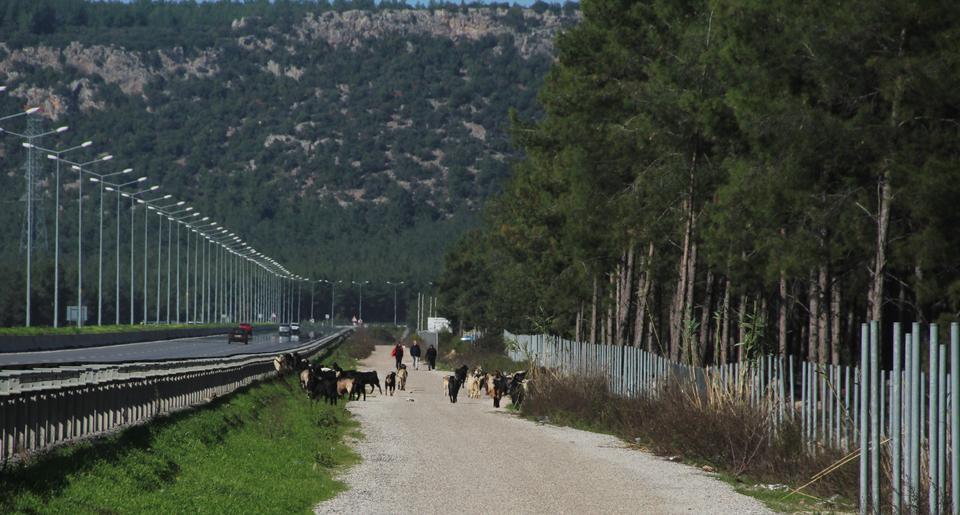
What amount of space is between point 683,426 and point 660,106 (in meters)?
13.9

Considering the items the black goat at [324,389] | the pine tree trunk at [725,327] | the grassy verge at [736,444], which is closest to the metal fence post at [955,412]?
the grassy verge at [736,444]

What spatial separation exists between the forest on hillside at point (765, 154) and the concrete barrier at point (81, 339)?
22278 mm

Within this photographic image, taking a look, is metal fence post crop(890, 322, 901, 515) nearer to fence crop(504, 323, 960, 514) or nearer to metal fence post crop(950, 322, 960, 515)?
fence crop(504, 323, 960, 514)

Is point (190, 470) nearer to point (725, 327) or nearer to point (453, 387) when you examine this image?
point (725, 327)

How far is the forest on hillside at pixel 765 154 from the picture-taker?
28.6 m

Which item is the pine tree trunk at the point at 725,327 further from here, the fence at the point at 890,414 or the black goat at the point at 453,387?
the black goat at the point at 453,387

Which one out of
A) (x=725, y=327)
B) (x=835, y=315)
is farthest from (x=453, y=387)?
(x=725, y=327)

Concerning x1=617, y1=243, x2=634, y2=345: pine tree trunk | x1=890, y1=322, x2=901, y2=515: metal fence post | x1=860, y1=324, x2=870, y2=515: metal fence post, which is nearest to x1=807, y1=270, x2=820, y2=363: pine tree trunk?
x1=617, y1=243, x2=634, y2=345: pine tree trunk

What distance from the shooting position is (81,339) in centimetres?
7919

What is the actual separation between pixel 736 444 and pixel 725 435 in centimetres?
19

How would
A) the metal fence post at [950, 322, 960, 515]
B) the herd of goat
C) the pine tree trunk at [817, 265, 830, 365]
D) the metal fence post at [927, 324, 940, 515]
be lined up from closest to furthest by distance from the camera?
the metal fence post at [950, 322, 960, 515]
the metal fence post at [927, 324, 940, 515]
the pine tree trunk at [817, 265, 830, 365]
the herd of goat

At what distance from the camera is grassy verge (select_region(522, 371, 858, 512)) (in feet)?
61.9

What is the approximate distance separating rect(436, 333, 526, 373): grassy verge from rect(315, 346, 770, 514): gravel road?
3997 cm

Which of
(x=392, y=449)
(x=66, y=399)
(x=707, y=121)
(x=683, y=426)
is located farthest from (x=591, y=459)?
(x=707, y=121)
